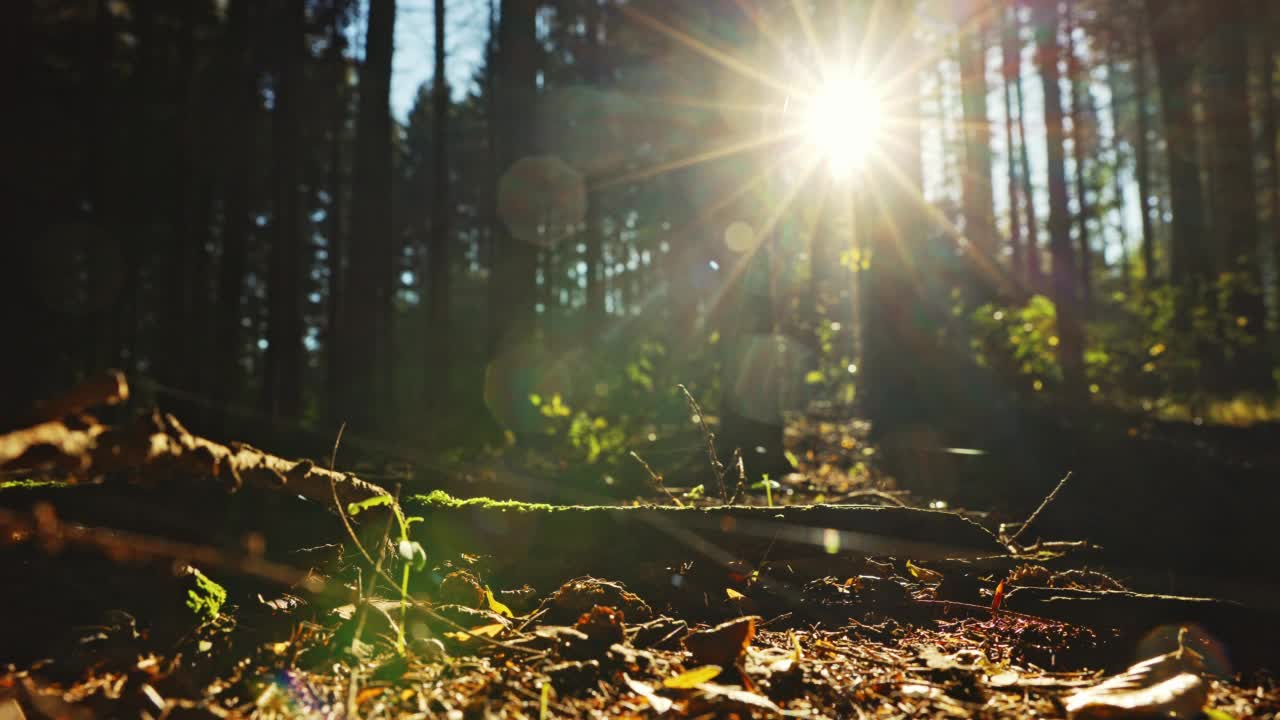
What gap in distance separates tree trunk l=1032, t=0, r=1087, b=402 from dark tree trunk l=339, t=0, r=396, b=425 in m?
11.0

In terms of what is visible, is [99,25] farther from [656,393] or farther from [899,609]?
[899,609]

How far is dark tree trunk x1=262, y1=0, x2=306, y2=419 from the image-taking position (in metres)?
14.7

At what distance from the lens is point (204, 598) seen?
216 centimetres

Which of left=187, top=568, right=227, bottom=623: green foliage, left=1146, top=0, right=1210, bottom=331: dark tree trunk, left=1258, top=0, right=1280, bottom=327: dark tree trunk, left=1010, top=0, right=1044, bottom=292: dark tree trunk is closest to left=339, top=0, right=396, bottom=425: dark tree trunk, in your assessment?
left=187, top=568, right=227, bottom=623: green foliage

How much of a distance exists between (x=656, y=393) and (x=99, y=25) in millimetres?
17028

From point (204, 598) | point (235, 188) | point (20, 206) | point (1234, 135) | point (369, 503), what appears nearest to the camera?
point (204, 598)

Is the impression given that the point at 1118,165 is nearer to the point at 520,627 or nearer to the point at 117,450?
the point at 520,627

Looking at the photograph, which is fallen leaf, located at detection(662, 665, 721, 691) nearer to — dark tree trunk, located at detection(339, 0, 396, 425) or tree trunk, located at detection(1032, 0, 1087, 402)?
dark tree trunk, located at detection(339, 0, 396, 425)

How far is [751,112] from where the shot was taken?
9.43 meters

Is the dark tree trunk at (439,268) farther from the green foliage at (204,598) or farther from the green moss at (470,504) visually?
the green foliage at (204,598)

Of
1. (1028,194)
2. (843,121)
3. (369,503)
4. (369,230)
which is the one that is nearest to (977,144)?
(1028,194)

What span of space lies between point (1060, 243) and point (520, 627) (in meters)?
14.6

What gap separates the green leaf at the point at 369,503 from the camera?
258 centimetres

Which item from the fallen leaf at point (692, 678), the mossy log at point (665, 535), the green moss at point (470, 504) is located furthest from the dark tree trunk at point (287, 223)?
the fallen leaf at point (692, 678)
